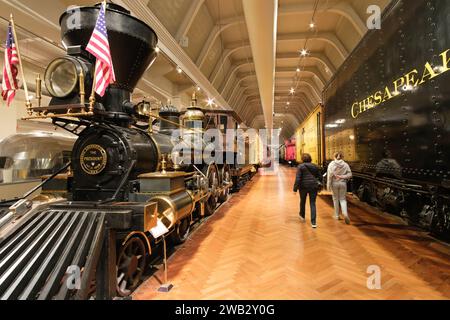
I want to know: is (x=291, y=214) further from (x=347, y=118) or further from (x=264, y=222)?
(x=347, y=118)

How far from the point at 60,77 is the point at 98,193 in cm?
130

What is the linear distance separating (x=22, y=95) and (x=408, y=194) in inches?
351

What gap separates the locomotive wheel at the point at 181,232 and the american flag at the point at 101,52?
2103 mm

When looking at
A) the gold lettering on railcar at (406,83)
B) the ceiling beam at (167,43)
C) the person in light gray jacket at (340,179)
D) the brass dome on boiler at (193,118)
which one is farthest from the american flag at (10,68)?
the person in light gray jacket at (340,179)

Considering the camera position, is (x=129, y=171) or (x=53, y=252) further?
(x=129, y=171)

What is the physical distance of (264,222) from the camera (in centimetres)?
512

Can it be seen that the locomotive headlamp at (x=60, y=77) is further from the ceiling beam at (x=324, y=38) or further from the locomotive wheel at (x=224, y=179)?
the ceiling beam at (x=324, y=38)

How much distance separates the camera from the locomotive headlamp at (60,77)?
102 inches

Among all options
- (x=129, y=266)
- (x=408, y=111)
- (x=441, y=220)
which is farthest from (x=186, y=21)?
(x=441, y=220)

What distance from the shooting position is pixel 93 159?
117 inches

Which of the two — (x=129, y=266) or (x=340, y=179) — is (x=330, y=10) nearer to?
(x=340, y=179)

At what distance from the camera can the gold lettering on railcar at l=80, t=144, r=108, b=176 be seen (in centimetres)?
292
